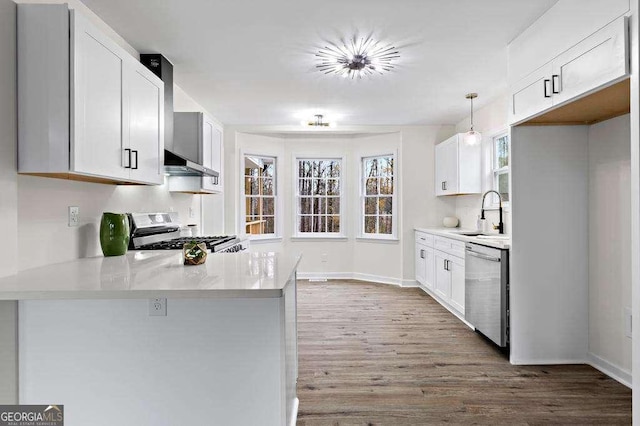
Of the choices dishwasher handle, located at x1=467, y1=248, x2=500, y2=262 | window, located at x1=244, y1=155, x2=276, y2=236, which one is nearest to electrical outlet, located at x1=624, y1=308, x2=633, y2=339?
dishwasher handle, located at x1=467, y1=248, x2=500, y2=262

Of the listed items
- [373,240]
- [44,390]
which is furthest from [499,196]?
[44,390]

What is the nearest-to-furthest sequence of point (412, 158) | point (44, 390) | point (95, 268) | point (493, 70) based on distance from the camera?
point (44, 390), point (95, 268), point (493, 70), point (412, 158)

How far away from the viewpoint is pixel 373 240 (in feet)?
20.5

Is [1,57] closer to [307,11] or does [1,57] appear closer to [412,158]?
[307,11]

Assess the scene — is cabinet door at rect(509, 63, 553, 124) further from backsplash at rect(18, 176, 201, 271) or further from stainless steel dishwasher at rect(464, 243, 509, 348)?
backsplash at rect(18, 176, 201, 271)

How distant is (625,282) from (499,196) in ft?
6.08

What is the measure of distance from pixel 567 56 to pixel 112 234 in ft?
10.0

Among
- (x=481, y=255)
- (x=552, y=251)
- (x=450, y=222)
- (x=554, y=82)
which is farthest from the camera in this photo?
(x=450, y=222)

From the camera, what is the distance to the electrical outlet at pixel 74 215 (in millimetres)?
2273

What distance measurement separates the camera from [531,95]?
2689 millimetres

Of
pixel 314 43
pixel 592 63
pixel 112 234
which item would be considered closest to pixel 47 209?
pixel 112 234

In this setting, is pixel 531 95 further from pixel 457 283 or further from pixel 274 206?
pixel 274 206

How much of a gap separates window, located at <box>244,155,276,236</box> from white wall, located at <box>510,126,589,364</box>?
13.6ft

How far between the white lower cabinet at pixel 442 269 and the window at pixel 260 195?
244cm
